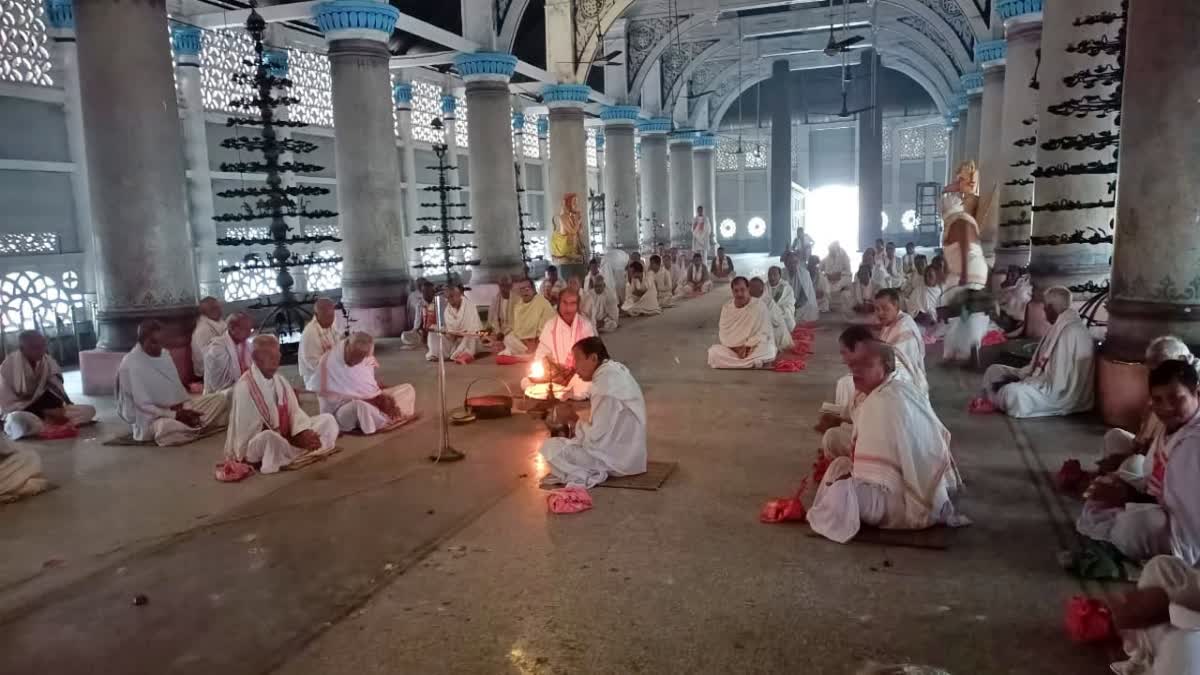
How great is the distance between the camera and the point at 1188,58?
5.84 m

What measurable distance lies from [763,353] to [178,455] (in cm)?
603

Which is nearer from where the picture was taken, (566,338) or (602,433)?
(602,433)

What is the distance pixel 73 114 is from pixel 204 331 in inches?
230

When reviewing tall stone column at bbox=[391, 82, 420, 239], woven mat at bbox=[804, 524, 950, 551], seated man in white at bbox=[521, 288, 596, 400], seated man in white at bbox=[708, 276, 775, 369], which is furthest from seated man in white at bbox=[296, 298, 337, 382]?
tall stone column at bbox=[391, 82, 420, 239]

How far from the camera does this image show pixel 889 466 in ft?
14.5

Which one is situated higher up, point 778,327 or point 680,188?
point 680,188

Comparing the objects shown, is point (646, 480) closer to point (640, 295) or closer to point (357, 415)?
point (357, 415)

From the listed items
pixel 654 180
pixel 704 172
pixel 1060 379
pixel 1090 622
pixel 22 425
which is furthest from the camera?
pixel 704 172

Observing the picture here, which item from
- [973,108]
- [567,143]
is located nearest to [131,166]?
[567,143]

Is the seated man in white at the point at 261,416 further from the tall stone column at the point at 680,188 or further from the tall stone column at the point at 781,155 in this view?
the tall stone column at the point at 781,155

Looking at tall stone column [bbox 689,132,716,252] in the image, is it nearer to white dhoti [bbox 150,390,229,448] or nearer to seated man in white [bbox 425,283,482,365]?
seated man in white [bbox 425,283,482,365]

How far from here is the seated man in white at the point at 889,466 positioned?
172 inches

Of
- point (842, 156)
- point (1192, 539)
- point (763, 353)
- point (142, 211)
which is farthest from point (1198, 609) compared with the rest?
point (842, 156)

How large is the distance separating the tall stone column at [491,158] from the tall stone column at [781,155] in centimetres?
1672
